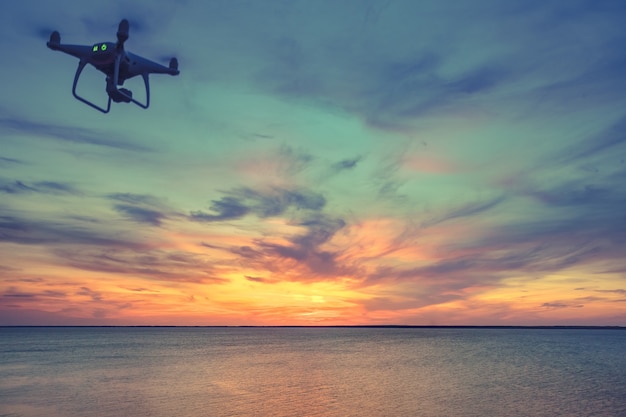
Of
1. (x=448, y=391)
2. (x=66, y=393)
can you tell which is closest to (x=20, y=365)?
(x=66, y=393)

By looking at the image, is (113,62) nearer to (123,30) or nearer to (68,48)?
(123,30)

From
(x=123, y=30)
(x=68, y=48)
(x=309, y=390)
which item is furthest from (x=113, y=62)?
(x=309, y=390)

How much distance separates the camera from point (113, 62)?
62.9ft

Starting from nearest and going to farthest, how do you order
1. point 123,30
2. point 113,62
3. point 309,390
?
point 123,30 → point 113,62 → point 309,390

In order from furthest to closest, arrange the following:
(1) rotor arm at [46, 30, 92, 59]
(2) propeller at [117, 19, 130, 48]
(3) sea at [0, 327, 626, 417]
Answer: (3) sea at [0, 327, 626, 417] < (1) rotor arm at [46, 30, 92, 59] < (2) propeller at [117, 19, 130, 48]

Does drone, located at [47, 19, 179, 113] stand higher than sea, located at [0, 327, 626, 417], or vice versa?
drone, located at [47, 19, 179, 113]

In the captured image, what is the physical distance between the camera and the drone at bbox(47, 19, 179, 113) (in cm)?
1878

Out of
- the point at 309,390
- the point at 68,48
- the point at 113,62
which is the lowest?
the point at 309,390

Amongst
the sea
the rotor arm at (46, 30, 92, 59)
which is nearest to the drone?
the rotor arm at (46, 30, 92, 59)

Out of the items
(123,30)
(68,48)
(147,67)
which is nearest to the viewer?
(123,30)

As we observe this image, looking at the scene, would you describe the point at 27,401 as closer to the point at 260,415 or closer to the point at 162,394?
the point at 162,394

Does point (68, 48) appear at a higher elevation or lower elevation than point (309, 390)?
higher

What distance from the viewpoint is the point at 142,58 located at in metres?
20.4

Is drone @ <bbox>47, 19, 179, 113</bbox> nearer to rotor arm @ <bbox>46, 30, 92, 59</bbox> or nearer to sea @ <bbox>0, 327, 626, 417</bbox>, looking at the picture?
rotor arm @ <bbox>46, 30, 92, 59</bbox>
